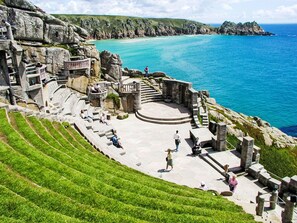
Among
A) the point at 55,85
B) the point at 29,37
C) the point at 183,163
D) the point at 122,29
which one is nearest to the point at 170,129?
the point at 183,163

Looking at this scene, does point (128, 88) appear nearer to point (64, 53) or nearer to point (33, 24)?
point (64, 53)

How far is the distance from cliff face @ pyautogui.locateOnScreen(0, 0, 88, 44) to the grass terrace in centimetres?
2332

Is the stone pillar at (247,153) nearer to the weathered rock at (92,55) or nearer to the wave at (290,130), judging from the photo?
the weathered rock at (92,55)

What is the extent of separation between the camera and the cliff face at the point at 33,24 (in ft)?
108

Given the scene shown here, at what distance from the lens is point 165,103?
3309 centimetres

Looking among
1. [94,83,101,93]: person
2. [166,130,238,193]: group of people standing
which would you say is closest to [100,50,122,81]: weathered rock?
[94,83,101,93]: person

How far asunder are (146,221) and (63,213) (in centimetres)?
288

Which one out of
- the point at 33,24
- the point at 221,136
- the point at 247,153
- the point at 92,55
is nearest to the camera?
the point at 247,153

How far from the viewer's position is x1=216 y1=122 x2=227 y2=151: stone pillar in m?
21.1

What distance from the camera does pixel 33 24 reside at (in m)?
34.5

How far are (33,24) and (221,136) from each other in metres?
28.0

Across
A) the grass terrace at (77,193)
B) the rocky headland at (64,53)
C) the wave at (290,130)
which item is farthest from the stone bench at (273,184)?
the wave at (290,130)

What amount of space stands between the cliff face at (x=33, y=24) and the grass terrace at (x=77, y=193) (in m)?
23.3

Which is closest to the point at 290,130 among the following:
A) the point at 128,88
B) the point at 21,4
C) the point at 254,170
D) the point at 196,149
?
the point at 128,88
